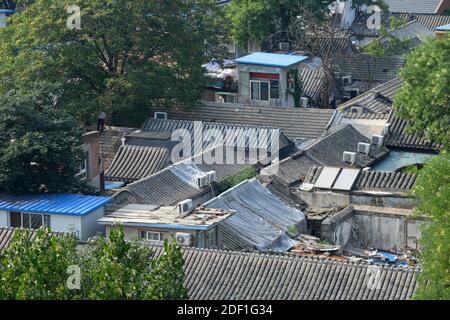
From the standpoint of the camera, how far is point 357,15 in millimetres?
56094

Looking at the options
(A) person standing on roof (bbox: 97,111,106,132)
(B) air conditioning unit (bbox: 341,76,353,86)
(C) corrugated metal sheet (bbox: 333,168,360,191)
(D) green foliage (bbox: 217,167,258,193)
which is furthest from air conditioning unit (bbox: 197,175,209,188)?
(B) air conditioning unit (bbox: 341,76,353,86)

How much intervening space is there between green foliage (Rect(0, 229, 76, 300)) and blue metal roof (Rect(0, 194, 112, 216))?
9335 mm

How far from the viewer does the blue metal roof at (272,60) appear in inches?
1661

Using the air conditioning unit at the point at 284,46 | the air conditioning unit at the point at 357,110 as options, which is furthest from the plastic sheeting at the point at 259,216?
the air conditioning unit at the point at 284,46

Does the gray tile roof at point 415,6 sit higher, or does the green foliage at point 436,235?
the gray tile roof at point 415,6

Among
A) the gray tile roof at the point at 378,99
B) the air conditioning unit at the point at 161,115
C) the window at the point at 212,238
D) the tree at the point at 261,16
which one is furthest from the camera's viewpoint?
the tree at the point at 261,16

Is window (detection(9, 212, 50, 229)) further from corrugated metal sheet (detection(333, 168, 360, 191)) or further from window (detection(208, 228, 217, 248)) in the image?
corrugated metal sheet (detection(333, 168, 360, 191))

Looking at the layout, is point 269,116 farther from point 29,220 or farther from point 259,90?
point 29,220

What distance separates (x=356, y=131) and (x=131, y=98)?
23.8 ft

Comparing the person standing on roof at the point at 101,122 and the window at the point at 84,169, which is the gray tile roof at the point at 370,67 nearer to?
the person standing on roof at the point at 101,122

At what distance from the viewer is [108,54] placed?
39125mm

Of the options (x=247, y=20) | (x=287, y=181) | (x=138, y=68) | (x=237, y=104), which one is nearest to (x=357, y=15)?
(x=247, y=20)

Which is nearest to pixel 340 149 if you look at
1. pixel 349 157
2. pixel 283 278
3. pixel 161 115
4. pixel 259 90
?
pixel 349 157

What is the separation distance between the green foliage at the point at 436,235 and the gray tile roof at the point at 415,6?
40.6 m
